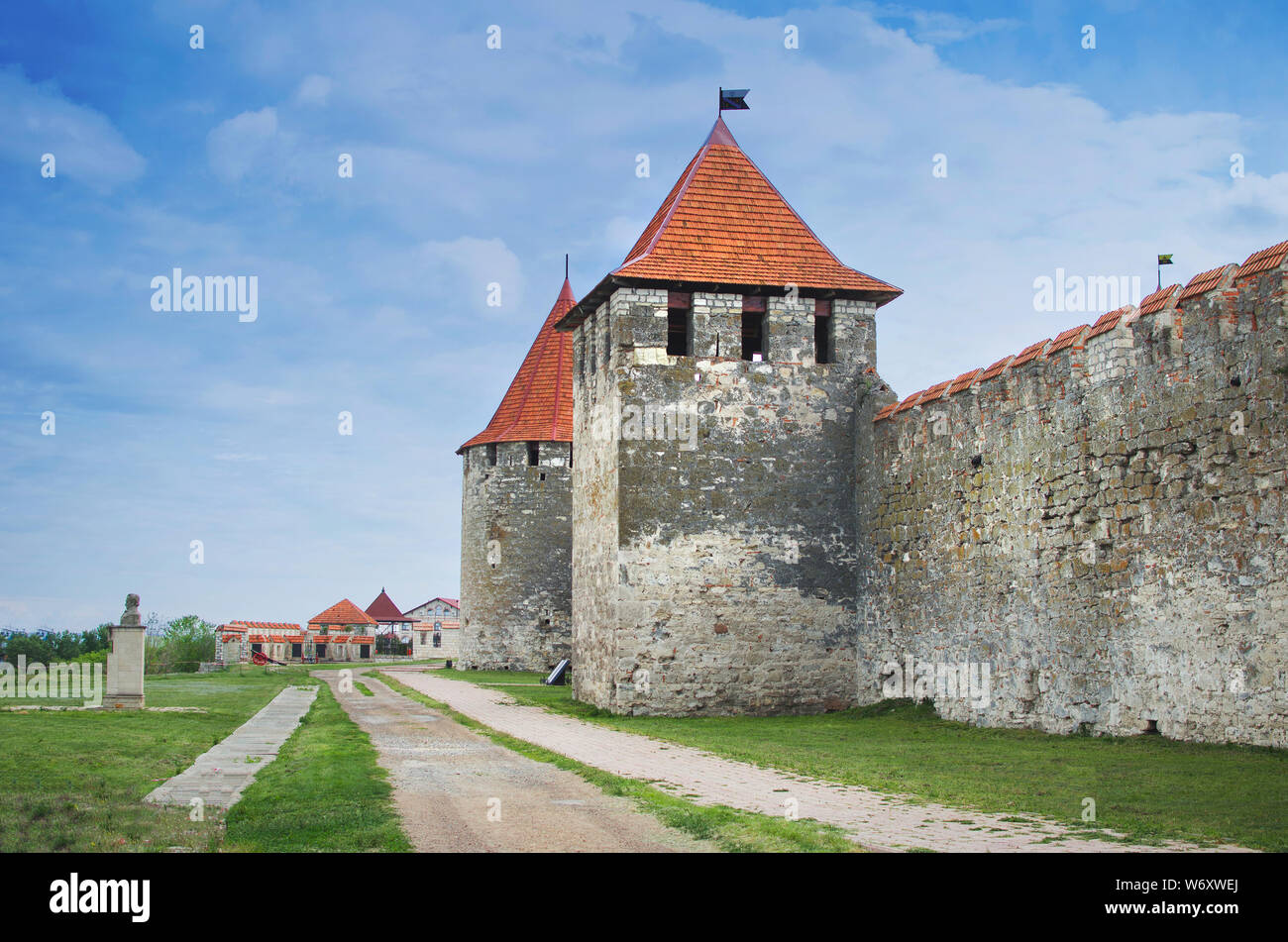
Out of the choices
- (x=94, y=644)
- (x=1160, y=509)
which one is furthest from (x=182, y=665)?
(x=1160, y=509)

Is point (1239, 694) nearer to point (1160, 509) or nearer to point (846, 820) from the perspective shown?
point (1160, 509)

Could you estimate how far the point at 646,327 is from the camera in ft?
56.4

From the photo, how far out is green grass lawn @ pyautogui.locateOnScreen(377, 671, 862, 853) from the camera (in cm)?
600

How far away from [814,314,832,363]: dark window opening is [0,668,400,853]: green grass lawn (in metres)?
9.36

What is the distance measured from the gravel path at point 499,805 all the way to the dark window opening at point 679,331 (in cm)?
754

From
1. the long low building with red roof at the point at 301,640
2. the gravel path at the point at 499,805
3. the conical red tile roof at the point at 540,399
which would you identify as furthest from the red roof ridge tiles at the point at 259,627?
the gravel path at the point at 499,805

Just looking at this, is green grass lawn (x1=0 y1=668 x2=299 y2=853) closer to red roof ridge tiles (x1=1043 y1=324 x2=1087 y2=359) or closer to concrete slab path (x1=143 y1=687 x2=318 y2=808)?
concrete slab path (x1=143 y1=687 x2=318 y2=808)

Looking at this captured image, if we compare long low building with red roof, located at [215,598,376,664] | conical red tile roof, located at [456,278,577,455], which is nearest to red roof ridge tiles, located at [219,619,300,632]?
long low building with red roof, located at [215,598,376,664]
